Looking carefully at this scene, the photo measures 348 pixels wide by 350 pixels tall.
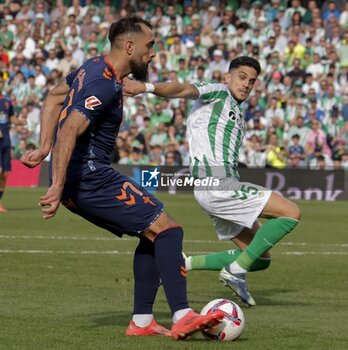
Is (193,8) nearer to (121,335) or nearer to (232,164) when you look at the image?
(232,164)

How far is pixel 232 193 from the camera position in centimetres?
1072

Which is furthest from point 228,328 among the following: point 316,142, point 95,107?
point 316,142

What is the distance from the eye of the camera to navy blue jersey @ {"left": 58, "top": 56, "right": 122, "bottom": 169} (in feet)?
25.7

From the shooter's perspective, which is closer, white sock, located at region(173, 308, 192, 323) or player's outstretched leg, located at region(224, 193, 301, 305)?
white sock, located at region(173, 308, 192, 323)

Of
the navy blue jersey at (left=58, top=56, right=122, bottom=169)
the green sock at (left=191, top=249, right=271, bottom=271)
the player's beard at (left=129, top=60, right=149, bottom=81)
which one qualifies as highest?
the player's beard at (left=129, top=60, right=149, bottom=81)

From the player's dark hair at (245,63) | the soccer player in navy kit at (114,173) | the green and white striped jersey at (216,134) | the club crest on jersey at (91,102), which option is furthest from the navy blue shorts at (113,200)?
the player's dark hair at (245,63)

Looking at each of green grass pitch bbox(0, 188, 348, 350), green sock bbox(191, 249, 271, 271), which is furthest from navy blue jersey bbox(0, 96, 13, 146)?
green sock bbox(191, 249, 271, 271)

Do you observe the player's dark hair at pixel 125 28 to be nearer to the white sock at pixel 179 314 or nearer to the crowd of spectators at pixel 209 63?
the white sock at pixel 179 314

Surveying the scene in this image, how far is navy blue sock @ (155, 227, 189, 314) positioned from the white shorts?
105 inches

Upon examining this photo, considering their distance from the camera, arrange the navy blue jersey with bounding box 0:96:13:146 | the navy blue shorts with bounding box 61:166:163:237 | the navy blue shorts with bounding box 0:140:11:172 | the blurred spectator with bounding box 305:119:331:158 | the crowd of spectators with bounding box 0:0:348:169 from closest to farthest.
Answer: the navy blue shorts with bounding box 61:166:163:237, the navy blue jersey with bounding box 0:96:13:146, the navy blue shorts with bounding box 0:140:11:172, the blurred spectator with bounding box 305:119:331:158, the crowd of spectators with bounding box 0:0:348:169

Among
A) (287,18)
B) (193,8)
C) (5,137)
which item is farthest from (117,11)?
(5,137)

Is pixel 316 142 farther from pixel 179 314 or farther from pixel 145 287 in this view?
pixel 179 314

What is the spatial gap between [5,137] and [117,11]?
1462 cm

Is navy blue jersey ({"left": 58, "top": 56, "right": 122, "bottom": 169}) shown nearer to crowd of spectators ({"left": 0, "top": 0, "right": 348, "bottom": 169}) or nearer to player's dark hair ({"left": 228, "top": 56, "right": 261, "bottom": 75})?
player's dark hair ({"left": 228, "top": 56, "right": 261, "bottom": 75})
